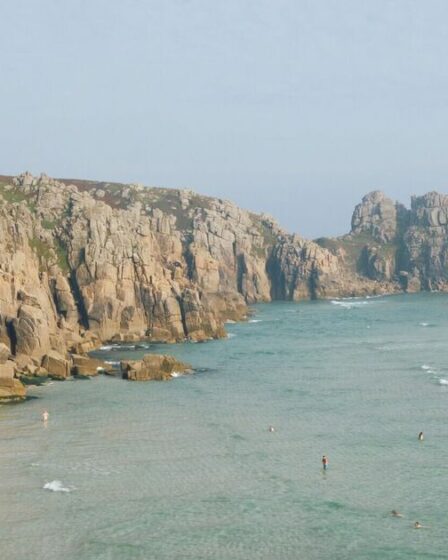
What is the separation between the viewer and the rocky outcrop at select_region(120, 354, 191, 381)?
301 feet

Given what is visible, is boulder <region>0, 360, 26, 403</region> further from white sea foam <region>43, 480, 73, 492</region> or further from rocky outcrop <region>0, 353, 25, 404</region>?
white sea foam <region>43, 480, 73, 492</region>

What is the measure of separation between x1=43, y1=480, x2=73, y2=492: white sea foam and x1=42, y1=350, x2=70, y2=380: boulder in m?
39.9

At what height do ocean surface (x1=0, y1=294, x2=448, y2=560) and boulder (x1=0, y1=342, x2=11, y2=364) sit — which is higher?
boulder (x1=0, y1=342, x2=11, y2=364)

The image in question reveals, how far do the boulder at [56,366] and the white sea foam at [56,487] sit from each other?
39926 mm

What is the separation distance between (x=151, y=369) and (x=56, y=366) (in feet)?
36.6

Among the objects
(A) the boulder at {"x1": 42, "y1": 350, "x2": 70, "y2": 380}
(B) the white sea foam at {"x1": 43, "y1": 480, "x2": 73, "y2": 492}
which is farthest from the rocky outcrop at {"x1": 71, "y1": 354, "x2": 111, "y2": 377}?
(B) the white sea foam at {"x1": 43, "y1": 480, "x2": 73, "y2": 492}

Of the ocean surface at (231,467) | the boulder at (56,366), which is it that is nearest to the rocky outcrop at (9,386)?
the ocean surface at (231,467)

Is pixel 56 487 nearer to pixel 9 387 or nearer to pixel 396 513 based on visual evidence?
pixel 396 513

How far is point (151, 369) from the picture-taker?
304 ft

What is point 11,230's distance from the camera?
130750 millimetres

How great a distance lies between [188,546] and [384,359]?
68830 millimetres

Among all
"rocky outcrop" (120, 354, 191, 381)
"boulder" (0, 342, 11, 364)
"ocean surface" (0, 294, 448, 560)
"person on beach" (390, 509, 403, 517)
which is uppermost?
"boulder" (0, 342, 11, 364)

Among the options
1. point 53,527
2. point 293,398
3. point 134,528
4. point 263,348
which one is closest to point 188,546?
point 134,528

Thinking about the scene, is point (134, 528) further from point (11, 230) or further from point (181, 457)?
point (11, 230)
